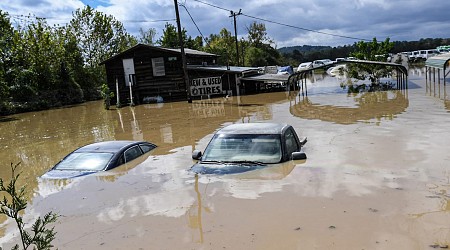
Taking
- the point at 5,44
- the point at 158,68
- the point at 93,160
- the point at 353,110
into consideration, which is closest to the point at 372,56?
the point at 353,110

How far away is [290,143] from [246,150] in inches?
46.7

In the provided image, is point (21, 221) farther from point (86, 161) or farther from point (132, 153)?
point (132, 153)

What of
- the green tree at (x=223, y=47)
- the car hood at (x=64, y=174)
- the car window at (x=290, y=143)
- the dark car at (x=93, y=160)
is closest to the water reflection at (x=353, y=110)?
the car window at (x=290, y=143)

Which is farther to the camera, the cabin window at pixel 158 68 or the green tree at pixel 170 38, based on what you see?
the green tree at pixel 170 38

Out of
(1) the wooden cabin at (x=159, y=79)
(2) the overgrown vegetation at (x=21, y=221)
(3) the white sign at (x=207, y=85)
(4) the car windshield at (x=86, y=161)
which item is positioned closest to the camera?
(2) the overgrown vegetation at (x=21, y=221)

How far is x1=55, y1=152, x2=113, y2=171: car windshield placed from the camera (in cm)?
949

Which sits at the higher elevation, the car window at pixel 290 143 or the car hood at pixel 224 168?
the car window at pixel 290 143

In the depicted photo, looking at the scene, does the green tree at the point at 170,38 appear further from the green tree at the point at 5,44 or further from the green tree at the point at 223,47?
the green tree at the point at 5,44

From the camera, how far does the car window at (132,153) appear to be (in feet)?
34.0

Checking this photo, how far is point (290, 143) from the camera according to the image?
896 cm

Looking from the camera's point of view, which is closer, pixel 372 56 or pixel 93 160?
pixel 93 160

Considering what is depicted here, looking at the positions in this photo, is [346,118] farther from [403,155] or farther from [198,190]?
[198,190]

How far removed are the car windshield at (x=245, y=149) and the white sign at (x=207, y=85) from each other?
1142 inches

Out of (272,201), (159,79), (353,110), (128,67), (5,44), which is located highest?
(5,44)
